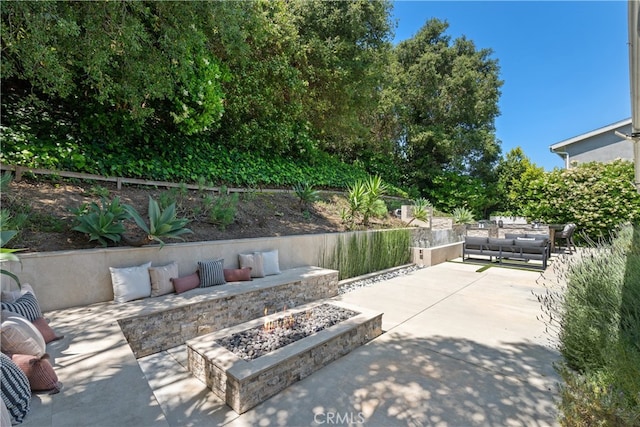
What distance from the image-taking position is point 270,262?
545 centimetres

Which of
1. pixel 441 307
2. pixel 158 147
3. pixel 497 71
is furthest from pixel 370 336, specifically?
pixel 497 71

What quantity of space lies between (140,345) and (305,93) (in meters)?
8.89

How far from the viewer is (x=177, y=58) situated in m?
4.95

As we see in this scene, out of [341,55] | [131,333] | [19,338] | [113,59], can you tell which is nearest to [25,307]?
[19,338]

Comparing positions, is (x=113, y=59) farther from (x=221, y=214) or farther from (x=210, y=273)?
(x=210, y=273)

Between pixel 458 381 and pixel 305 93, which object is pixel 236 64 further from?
pixel 458 381

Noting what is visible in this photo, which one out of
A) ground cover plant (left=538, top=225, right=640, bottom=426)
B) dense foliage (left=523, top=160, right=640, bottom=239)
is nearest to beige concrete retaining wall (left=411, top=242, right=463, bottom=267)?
ground cover plant (left=538, top=225, right=640, bottom=426)

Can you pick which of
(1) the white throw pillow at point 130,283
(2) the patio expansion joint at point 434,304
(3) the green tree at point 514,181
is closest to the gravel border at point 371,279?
(2) the patio expansion joint at point 434,304

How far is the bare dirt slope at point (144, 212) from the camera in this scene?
4020 mm

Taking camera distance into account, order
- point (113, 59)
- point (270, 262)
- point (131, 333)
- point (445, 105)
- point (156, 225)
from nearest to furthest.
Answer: point (131, 333) < point (156, 225) < point (113, 59) < point (270, 262) < point (445, 105)

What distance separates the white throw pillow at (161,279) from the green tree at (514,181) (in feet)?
49.2

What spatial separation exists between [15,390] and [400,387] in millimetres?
2698

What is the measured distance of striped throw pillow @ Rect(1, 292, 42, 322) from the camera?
2.53m

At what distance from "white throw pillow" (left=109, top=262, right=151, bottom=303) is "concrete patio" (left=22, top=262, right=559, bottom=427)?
90 cm
